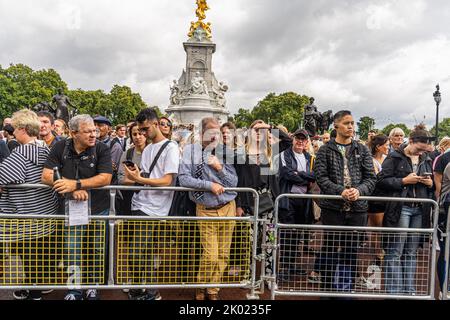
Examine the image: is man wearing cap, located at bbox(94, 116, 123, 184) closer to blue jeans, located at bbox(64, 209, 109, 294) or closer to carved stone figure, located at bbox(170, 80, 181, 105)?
blue jeans, located at bbox(64, 209, 109, 294)

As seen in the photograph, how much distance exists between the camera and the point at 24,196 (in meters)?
3.88

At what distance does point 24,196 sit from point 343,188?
345cm

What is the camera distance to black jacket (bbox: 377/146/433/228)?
466 centimetres

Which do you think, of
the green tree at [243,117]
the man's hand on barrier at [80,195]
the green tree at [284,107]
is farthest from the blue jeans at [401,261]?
the green tree at [243,117]

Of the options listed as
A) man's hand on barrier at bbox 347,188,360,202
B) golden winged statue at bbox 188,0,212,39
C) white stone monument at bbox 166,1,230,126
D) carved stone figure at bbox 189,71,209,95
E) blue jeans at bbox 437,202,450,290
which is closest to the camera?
man's hand on barrier at bbox 347,188,360,202

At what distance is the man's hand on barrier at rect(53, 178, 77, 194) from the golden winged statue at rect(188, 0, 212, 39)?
41363 millimetres

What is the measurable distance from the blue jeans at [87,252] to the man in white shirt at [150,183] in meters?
0.34

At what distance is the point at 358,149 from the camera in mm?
4430

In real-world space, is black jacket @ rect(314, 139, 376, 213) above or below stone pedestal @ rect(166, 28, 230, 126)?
below

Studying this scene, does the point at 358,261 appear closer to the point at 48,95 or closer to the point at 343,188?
the point at 343,188

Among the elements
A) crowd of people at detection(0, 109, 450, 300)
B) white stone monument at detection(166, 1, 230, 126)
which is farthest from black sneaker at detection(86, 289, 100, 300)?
white stone monument at detection(166, 1, 230, 126)

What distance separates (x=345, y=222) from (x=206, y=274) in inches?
67.8

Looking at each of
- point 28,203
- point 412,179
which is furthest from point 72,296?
point 412,179
